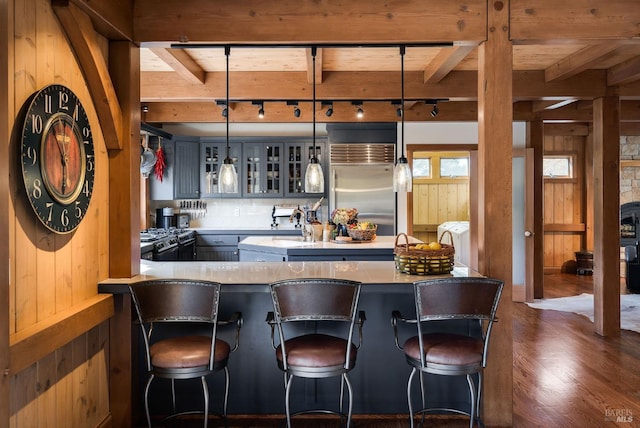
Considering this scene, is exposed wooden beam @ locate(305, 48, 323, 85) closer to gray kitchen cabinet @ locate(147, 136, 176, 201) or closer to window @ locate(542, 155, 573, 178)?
gray kitchen cabinet @ locate(147, 136, 176, 201)

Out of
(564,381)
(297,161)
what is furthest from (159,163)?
(564,381)

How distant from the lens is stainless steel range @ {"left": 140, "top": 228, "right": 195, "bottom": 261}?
5375mm

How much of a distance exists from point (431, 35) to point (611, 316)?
3.63 meters

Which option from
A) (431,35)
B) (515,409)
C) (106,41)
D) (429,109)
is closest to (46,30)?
(106,41)

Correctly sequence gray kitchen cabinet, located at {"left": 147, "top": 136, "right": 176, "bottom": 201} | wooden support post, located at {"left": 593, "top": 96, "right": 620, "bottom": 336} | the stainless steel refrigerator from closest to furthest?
wooden support post, located at {"left": 593, "top": 96, "right": 620, "bottom": 336} → the stainless steel refrigerator → gray kitchen cabinet, located at {"left": 147, "top": 136, "right": 176, "bottom": 201}

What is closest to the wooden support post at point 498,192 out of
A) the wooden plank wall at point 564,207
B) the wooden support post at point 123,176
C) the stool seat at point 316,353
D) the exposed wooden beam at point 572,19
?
the exposed wooden beam at point 572,19

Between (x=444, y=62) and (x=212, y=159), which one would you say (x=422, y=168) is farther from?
(x=444, y=62)

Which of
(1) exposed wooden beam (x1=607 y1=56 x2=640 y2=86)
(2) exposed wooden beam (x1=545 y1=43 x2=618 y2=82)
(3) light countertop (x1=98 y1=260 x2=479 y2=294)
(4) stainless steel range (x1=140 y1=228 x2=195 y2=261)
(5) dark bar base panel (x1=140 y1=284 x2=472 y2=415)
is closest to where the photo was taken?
(3) light countertop (x1=98 y1=260 x2=479 y2=294)

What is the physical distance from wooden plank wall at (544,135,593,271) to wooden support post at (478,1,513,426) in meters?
6.65

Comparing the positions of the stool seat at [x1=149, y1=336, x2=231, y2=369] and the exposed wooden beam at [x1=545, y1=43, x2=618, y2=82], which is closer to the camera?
the stool seat at [x1=149, y1=336, x2=231, y2=369]

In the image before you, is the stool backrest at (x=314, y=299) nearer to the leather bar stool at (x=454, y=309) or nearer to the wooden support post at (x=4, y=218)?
the leather bar stool at (x=454, y=309)

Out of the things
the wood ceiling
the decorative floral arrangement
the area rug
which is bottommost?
the area rug

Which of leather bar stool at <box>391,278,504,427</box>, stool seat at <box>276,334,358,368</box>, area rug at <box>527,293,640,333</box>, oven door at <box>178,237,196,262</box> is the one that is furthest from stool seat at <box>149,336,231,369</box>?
area rug at <box>527,293,640,333</box>

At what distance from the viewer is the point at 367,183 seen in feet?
21.7
